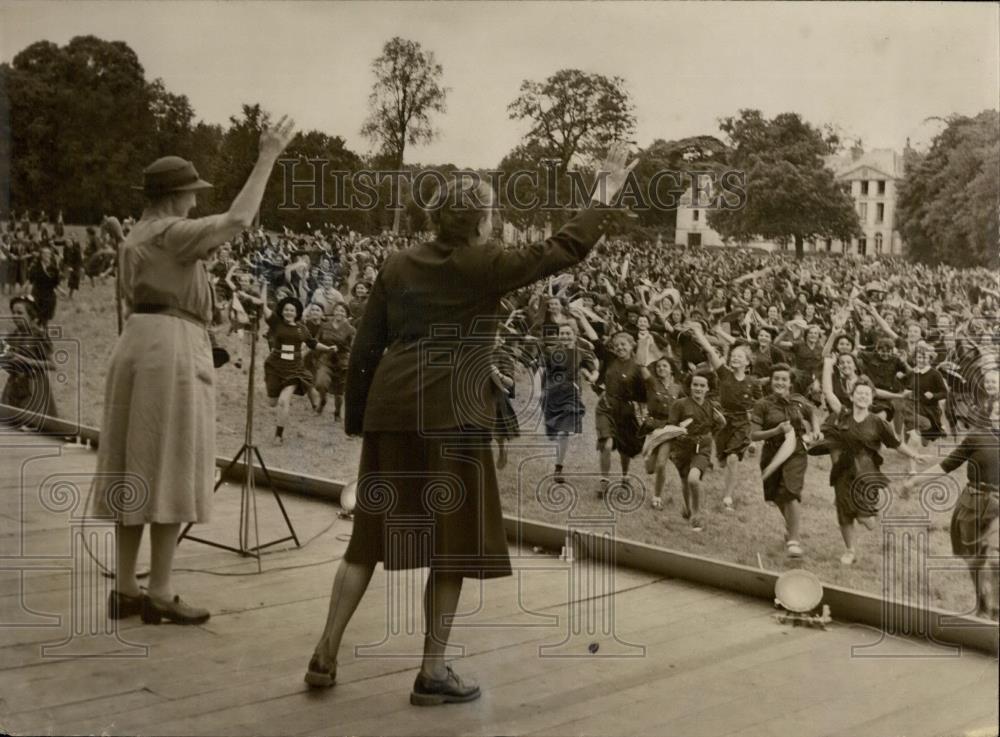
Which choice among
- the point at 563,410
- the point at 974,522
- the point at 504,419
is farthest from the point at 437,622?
the point at 974,522

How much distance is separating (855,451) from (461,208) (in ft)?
5.04

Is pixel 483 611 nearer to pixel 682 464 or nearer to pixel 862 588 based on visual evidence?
pixel 682 464

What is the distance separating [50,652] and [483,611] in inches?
57.4

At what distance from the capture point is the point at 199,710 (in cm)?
455

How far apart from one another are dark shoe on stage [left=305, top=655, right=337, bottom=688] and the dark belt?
3.58ft

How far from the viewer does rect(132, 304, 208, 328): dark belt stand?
15.0ft

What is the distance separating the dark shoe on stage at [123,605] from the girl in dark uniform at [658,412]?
5.55ft

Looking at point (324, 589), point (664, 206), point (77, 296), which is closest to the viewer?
point (664, 206)

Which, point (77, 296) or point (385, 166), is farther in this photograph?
point (77, 296)

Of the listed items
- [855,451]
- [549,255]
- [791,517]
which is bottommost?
[791,517]

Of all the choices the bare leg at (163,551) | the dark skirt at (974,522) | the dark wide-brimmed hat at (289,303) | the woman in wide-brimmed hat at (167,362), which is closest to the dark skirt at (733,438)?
the dark skirt at (974,522)

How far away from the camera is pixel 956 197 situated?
176 inches

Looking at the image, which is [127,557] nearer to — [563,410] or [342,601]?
[342,601]

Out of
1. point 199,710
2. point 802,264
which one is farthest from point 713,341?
point 199,710
